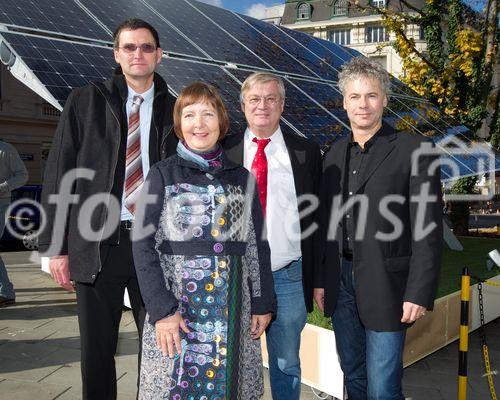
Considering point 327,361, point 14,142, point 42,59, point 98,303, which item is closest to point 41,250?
point 98,303

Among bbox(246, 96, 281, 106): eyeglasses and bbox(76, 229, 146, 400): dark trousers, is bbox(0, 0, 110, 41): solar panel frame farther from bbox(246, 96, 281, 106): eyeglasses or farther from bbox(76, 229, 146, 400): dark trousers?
bbox(76, 229, 146, 400): dark trousers

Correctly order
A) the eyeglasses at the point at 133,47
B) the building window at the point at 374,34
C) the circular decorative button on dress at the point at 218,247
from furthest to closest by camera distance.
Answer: the building window at the point at 374,34
the eyeglasses at the point at 133,47
the circular decorative button on dress at the point at 218,247

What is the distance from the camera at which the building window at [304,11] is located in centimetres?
6900

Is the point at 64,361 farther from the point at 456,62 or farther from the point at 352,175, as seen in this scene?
the point at 456,62

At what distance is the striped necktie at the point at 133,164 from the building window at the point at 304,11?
69.9 metres

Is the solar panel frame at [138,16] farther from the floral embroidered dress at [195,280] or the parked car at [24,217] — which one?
the parked car at [24,217]

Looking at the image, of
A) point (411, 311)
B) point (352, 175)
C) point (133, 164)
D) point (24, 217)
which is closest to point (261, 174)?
point (352, 175)

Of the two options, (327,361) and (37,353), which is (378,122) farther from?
(37,353)

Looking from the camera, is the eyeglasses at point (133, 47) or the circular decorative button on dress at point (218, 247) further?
the eyeglasses at point (133, 47)

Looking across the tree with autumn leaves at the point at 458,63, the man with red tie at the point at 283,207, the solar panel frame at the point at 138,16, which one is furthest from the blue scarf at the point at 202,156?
the tree with autumn leaves at the point at 458,63

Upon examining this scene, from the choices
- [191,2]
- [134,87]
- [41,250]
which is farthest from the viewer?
[191,2]

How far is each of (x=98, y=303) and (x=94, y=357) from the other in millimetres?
330

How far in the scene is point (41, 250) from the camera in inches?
122

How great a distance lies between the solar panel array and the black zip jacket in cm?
173
